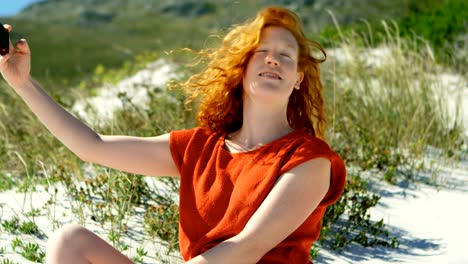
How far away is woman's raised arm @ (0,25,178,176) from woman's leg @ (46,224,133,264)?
0.40 metres

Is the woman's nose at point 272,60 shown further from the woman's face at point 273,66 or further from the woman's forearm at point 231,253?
the woman's forearm at point 231,253

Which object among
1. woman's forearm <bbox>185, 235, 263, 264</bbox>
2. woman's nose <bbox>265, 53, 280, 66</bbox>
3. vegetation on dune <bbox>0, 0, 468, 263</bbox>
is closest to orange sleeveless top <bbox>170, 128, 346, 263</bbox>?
woman's forearm <bbox>185, 235, 263, 264</bbox>

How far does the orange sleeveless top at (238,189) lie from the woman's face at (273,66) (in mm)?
191

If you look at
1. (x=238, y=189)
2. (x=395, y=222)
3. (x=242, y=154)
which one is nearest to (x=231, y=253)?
(x=238, y=189)

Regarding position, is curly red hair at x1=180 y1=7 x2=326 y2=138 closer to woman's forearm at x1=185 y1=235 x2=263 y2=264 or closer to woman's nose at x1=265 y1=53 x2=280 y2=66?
woman's nose at x1=265 y1=53 x2=280 y2=66

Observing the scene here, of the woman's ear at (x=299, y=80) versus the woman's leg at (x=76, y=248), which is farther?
the woman's ear at (x=299, y=80)

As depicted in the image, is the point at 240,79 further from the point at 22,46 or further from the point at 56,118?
the point at 22,46

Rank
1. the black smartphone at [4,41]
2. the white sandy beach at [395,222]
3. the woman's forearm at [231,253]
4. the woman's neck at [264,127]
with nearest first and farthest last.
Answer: the woman's forearm at [231,253], the black smartphone at [4,41], the woman's neck at [264,127], the white sandy beach at [395,222]

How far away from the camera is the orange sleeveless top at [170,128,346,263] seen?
8.48ft

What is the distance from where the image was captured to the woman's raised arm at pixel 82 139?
269cm

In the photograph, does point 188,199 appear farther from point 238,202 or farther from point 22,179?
point 22,179

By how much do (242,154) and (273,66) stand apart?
345 millimetres

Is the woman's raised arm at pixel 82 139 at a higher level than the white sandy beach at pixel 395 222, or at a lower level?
higher

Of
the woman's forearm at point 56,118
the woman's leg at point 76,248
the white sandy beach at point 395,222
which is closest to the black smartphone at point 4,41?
the woman's forearm at point 56,118
